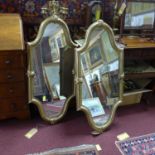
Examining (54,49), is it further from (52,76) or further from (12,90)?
(12,90)

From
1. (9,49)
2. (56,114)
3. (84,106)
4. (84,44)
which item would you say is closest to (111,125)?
(84,106)

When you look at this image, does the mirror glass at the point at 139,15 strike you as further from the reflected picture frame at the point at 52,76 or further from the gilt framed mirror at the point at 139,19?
the reflected picture frame at the point at 52,76

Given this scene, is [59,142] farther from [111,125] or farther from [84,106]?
[111,125]

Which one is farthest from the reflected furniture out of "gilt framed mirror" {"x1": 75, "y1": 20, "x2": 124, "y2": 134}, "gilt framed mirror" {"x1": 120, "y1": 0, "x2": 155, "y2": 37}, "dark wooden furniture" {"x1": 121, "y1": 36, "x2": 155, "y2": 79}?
"gilt framed mirror" {"x1": 120, "y1": 0, "x2": 155, "y2": 37}

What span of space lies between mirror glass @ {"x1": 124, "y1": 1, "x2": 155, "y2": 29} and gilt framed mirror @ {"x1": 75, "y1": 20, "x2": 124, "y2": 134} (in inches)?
14.7

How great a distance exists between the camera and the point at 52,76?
2096 mm

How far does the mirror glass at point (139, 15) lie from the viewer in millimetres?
2215

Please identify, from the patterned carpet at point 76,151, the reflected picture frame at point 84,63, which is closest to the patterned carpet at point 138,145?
the patterned carpet at point 76,151

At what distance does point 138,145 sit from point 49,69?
102 centimetres

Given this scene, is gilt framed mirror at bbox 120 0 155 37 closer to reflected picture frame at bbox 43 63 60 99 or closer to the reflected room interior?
the reflected room interior

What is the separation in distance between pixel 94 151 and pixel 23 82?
32.7 inches

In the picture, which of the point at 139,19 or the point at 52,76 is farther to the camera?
the point at 139,19

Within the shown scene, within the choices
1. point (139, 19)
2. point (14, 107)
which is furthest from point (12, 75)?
point (139, 19)

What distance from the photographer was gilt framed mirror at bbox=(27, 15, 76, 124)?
6.38 feet
